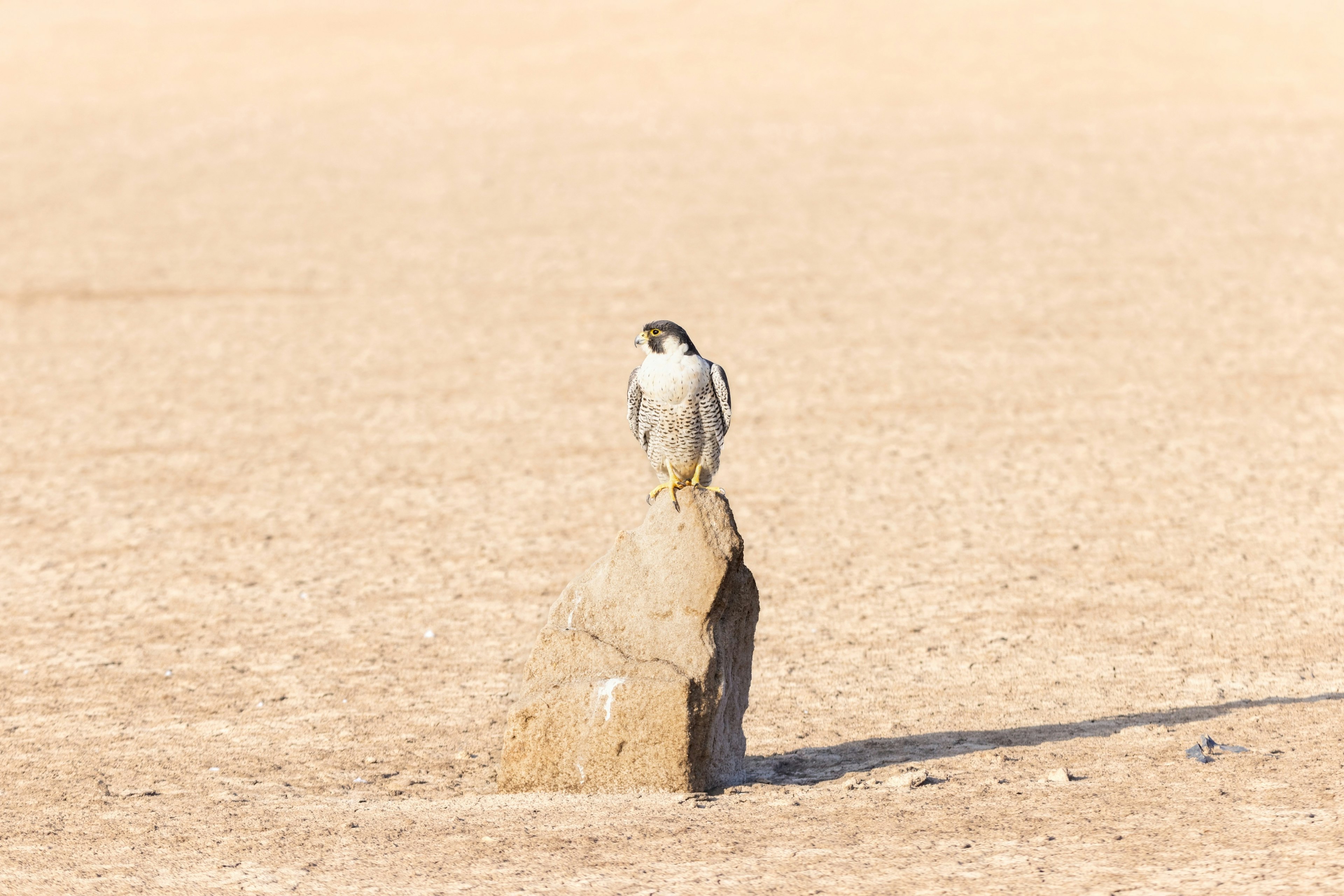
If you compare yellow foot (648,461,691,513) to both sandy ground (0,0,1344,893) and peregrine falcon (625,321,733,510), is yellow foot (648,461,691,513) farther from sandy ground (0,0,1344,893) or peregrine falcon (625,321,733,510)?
sandy ground (0,0,1344,893)

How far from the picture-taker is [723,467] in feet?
47.5

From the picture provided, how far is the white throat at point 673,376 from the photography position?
23.6 ft

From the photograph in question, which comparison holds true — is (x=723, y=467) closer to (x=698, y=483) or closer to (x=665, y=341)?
(x=698, y=483)

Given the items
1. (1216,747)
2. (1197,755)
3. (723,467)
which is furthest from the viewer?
(723,467)

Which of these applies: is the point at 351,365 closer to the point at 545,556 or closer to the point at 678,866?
the point at 545,556

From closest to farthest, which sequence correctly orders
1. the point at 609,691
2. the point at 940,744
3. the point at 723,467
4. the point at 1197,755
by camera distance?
the point at 609,691, the point at 1197,755, the point at 940,744, the point at 723,467

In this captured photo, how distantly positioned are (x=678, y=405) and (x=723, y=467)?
7296 millimetres

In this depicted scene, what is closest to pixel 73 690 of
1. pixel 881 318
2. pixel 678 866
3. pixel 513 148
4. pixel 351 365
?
pixel 678 866

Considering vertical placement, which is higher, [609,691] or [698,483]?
[698,483]

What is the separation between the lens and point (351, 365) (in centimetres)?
1791

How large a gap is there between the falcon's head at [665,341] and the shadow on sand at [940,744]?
215cm

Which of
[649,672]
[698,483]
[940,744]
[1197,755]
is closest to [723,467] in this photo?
[940,744]

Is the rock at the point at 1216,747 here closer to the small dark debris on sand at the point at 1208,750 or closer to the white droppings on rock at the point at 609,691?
the small dark debris on sand at the point at 1208,750

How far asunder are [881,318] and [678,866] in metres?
13.3
